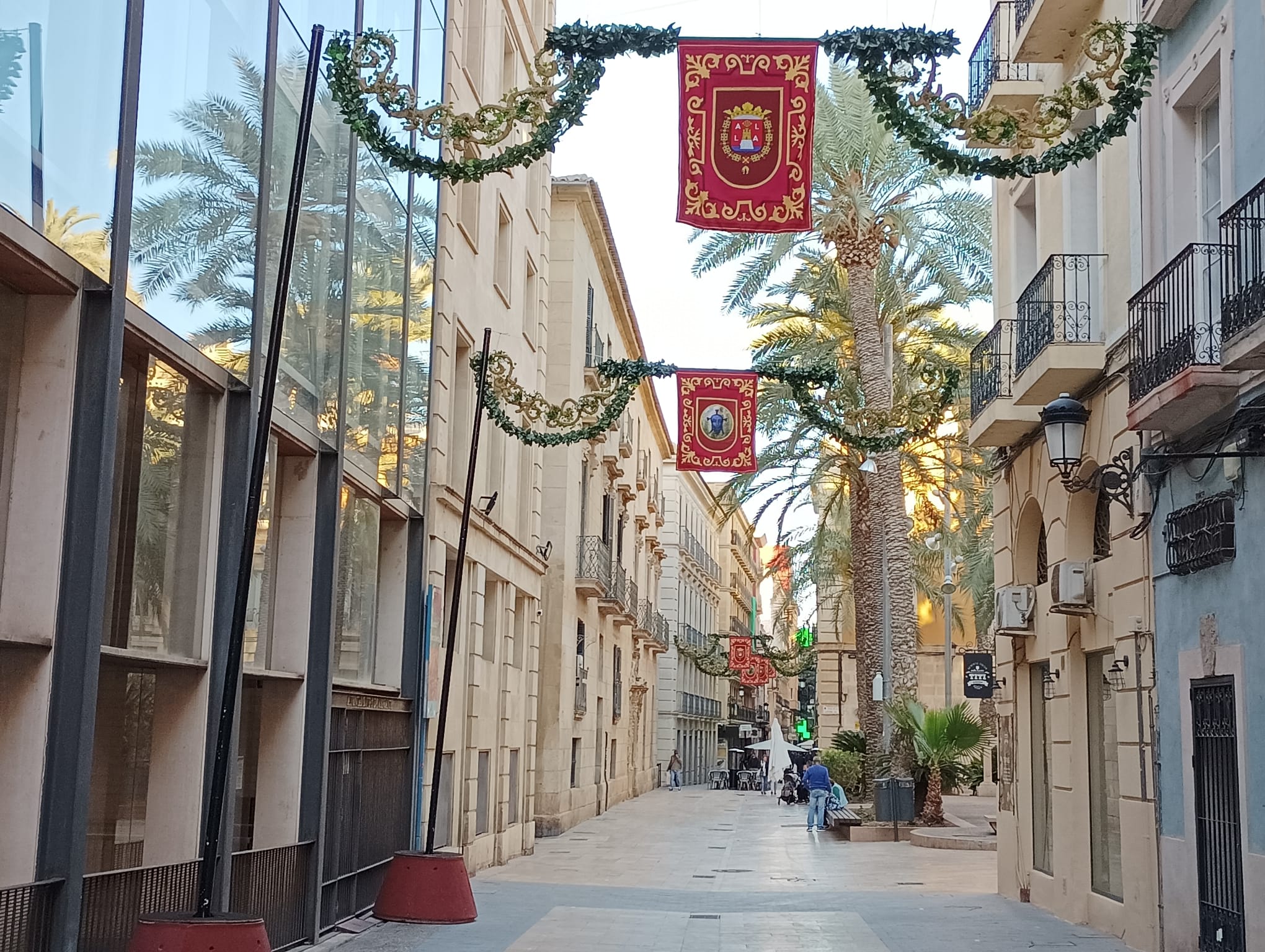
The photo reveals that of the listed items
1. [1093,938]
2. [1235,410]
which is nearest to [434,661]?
[1093,938]

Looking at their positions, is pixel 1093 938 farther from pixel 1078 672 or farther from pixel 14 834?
pixel 14 834

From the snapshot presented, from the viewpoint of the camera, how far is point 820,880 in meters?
21.5

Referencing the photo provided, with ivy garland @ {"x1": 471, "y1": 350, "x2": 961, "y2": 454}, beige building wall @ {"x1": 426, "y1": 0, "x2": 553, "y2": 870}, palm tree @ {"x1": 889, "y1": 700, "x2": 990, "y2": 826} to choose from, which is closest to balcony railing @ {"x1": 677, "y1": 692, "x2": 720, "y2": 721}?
palm tree @ {"x1": 889, "y1": 700, "x2": 990, "y2": 826}

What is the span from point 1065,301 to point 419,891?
8.84 m

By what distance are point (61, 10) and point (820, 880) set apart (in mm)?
16921

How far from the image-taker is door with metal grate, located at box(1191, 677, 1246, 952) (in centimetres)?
1133

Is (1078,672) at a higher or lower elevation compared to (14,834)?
higher

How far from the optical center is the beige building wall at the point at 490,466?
1917 centimetres

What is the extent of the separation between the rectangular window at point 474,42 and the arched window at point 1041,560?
9657 mm

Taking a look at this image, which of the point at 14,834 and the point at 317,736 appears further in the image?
the point at 317,736

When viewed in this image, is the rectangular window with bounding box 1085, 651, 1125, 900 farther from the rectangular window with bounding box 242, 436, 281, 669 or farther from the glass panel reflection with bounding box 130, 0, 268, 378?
the glass panel reflection with bounding box 130, 0, 268, 378

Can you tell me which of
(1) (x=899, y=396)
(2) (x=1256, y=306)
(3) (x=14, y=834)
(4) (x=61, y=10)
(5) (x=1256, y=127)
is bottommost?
(3) (x=14, y=834)

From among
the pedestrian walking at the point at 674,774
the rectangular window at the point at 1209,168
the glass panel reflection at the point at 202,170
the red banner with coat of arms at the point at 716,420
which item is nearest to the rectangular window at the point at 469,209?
the red banner with coat of arms at the point at 716,420

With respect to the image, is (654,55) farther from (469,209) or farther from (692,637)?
(692,637)
